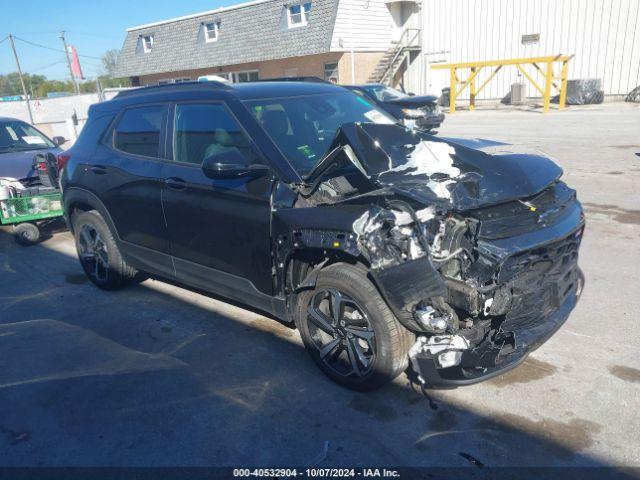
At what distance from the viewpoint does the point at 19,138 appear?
8664 millimetres

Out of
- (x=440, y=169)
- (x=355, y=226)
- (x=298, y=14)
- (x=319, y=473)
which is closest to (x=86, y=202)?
(x=355, y=226)

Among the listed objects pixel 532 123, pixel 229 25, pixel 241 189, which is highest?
pixel 229 25

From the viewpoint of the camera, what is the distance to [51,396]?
354 cm

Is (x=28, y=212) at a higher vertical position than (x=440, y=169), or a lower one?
lower

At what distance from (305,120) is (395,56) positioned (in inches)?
1087

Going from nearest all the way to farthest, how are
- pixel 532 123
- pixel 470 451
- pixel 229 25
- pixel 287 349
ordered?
pixel 470 451 < pixel 287 349 < pixel 532 123 < pixel 229 25

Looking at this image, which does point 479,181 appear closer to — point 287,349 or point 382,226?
point 382,226

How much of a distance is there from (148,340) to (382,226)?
2.34m

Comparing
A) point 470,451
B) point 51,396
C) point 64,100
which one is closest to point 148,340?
point 51,396

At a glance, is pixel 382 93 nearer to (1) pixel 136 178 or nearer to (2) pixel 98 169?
(2) pixel 98 169

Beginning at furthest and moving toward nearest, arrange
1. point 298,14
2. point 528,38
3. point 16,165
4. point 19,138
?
point 298,14 < point 528,38 < point 19,138 < point 16,165

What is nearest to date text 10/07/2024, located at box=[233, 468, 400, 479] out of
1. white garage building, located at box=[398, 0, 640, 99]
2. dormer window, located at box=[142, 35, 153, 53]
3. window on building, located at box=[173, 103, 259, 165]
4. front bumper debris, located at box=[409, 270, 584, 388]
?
front bumper debris, located at box=[409, 270, 584, 388]

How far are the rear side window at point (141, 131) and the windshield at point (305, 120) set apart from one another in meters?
0.97

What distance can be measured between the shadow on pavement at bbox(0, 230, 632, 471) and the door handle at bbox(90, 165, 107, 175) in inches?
51.8
